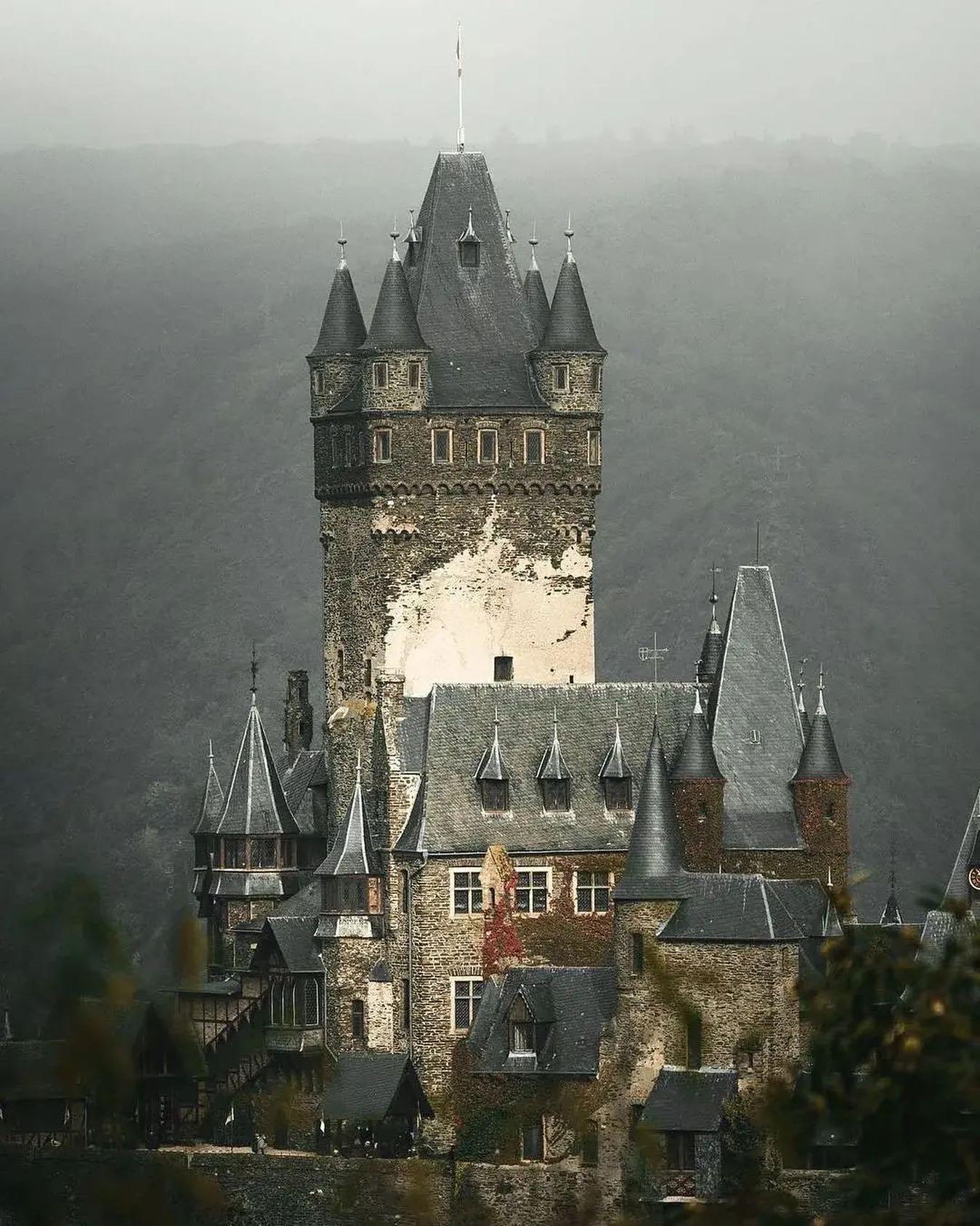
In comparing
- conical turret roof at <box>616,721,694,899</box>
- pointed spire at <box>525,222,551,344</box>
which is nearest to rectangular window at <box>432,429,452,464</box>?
pointed spire at <box>525,222,551,344</box>

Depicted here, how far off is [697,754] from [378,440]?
10295 millimetres

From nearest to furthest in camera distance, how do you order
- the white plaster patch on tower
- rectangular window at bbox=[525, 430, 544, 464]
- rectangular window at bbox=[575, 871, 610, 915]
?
rectangular window at bbox=[575, 871, 610, 915]
the white plaster patch on tower
rectangular window at bbox=[525, 430, 544, 464]

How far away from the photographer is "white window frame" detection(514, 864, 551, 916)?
71438mm

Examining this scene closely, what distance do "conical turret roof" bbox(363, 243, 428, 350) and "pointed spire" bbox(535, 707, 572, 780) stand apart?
9086mm

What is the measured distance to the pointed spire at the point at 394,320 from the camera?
76.4 meters

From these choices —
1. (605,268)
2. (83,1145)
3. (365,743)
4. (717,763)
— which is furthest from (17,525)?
(605,268)

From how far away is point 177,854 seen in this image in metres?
96.4

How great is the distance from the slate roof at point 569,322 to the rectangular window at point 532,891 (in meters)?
11.7

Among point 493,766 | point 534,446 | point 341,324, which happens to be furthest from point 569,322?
point 493,766

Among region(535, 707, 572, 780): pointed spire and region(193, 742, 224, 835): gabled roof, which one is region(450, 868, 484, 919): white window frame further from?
region(193, 742, 224, 835): gabled roof

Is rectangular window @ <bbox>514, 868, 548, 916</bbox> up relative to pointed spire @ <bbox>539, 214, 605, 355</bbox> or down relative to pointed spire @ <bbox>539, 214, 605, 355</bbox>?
down

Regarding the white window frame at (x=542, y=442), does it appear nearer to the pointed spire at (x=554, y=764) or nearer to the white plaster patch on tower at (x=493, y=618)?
the white plaster patch on tower at (x=493, y=618)

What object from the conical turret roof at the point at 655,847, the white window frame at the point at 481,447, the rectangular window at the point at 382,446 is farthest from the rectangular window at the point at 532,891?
the rectangular window at the point at 382,446

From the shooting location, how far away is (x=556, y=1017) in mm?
68125
